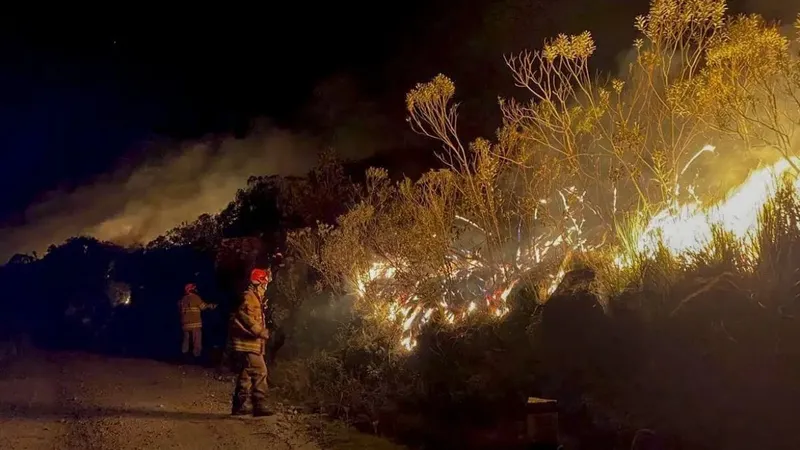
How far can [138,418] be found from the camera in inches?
368

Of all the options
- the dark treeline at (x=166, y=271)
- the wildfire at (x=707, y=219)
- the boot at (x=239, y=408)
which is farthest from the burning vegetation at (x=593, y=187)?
the dark treeline at (x=166, y=271)

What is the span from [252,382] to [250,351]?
0.45m

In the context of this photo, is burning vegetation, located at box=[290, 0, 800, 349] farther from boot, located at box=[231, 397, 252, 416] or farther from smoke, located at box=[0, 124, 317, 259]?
smoke, located at box=[0, 124, 317, 259]

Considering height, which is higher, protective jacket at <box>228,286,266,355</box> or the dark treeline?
the dark treeline

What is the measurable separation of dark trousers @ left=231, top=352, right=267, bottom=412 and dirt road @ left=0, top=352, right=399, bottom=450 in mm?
242

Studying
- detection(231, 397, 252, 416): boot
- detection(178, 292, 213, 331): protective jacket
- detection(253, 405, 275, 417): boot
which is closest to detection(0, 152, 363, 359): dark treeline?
detection(178, 292, 213, 331): protective jacket

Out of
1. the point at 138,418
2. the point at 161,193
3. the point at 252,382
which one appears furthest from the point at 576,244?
the point at 161,193

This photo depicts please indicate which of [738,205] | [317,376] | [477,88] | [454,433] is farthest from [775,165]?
[477,88]

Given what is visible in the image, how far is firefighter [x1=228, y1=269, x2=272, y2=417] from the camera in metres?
9.38

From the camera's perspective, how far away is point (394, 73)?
21859 millimetres

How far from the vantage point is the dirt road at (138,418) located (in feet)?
26.9

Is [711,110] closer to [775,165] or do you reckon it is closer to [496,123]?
[775,165]

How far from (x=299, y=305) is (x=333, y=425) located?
198 inches

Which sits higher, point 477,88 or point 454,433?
point 477,88
